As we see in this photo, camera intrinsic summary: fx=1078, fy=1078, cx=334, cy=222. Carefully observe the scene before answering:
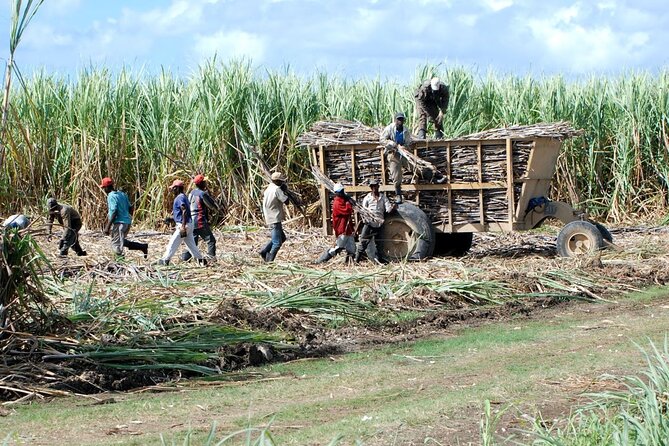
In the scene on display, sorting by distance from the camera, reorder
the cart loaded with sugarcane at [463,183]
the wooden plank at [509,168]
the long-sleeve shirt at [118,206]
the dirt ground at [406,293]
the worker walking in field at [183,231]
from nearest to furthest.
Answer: the dirt ground at [406,293], the wooden plank at [509,168], the cart loaded with sugarcane at [463,183], the worker walking in field at [183,231], the long-sleeve shirt at [118,206]

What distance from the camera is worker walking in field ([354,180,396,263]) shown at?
1488 centimetres

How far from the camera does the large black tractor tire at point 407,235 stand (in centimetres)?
1481

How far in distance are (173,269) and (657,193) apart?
36.7ft

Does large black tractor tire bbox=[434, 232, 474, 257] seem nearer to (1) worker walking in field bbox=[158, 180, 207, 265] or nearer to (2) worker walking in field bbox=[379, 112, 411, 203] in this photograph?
(2) worker walking in field bbox=[379, 112, 411, 203]

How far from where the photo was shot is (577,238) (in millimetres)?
14766

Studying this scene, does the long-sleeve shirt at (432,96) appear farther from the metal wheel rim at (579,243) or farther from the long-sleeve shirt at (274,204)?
the metal wheel rim at (579,243)

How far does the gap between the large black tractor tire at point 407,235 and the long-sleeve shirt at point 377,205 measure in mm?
148

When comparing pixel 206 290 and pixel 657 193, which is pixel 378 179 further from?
pixel 657 193

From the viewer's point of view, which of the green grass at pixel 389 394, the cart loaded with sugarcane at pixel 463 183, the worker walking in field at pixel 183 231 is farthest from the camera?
the worker walking in field at pixel 183 231

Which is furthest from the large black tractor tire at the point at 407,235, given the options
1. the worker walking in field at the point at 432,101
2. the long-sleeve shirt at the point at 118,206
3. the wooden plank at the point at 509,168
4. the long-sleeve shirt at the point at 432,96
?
the long-sleeve shirt at the point at 118,206

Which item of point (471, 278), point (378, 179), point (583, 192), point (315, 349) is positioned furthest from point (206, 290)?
point (583, 192)

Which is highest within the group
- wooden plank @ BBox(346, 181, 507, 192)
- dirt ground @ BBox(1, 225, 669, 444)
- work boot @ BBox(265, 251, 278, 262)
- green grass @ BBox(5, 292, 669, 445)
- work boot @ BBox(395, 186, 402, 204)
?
wooden plank @ BBox(346, 181, 507, 192)

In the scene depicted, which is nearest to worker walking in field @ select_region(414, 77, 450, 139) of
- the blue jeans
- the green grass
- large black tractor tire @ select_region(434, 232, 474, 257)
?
large black tractor tire @ select_region(434, 232, 474, 257)

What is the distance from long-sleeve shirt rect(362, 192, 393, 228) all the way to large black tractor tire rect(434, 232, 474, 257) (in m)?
1.22
